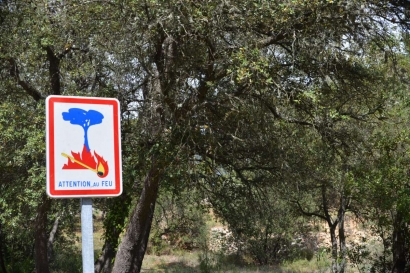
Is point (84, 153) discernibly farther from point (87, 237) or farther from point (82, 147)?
point (87, 237)

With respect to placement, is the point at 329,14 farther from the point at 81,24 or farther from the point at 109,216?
the point at 109,216

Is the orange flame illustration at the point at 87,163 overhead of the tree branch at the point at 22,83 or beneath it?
beneath

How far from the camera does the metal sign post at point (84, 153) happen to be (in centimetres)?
294

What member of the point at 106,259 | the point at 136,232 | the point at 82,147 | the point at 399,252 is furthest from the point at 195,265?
the point at 82,147

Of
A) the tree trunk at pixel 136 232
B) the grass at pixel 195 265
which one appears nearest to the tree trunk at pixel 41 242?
the tree trunk at pixel 136 232

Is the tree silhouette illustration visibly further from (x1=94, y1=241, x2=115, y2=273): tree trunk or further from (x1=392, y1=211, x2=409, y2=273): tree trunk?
(x1=392, y1=211, x2=409, y2=273): tree trunk

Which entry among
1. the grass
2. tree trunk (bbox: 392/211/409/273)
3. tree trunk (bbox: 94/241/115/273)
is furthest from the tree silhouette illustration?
the grass

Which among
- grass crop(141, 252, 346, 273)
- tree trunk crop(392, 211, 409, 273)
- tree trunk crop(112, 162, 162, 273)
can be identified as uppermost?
tree trunk crop(112, 162, 162, 273)

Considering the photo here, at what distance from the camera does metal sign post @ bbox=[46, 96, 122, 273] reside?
2.94m

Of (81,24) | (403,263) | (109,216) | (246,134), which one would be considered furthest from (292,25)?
(403,263)

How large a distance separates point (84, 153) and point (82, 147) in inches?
1.3

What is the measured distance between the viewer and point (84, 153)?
301 cm

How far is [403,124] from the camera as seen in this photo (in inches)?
538

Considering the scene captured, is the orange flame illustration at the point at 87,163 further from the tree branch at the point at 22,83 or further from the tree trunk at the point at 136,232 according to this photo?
the tree branch at the point at 22,83
